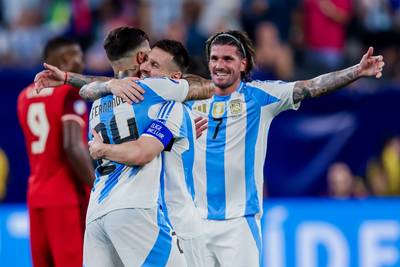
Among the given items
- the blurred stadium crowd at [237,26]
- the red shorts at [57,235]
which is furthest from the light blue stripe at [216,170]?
the blurred stadium crowd at [237,26]

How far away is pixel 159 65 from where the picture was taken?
7621 millimetres

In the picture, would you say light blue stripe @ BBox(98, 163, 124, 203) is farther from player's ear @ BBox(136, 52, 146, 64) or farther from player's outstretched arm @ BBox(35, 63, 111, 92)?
player's outstretched arm @ BBox(35, 63, 111, 92)

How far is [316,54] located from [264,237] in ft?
11.3

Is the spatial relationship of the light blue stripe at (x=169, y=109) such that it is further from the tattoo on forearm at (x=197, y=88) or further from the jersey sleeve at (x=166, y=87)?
the tattoo on forearm at (x=197, y=88)

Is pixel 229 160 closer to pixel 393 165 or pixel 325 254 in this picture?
pixel 325 254

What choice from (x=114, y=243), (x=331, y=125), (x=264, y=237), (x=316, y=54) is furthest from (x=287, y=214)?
(x=114, y=243)

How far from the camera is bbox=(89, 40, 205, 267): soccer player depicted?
7.09 m

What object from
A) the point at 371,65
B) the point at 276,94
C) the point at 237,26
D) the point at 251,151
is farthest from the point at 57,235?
the point at 237,26

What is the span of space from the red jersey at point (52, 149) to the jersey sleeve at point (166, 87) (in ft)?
6.31

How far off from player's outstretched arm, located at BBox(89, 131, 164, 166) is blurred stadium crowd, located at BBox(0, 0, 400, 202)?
7.20 meters

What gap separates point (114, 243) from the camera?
7148 mm

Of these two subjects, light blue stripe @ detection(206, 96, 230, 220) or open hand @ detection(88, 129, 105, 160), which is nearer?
open hand @ detection(88, 129, 105, 160)

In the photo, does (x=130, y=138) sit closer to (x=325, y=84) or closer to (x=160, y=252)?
(x=160, y=252)

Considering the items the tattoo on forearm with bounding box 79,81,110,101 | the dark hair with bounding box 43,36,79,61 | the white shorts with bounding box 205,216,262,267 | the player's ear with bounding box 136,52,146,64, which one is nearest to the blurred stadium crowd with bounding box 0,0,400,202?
the dark hair with bounding box 43,36,79,61
